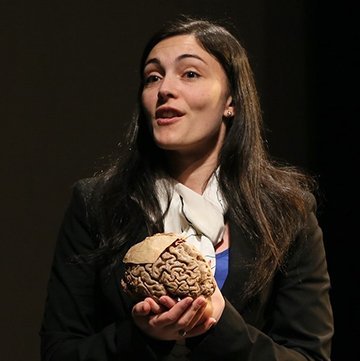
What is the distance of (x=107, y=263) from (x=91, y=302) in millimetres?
81

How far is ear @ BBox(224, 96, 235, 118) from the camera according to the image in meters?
1.78

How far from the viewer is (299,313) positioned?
167cm

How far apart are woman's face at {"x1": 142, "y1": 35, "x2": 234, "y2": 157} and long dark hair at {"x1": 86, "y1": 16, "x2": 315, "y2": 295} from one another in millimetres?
25

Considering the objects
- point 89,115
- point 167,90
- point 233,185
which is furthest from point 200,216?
point 89,115

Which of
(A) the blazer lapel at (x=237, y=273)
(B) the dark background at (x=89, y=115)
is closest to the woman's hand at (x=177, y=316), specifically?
(A) the blazer lapel at (x=237, y=273)

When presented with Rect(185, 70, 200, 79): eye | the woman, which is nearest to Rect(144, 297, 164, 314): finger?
the woman

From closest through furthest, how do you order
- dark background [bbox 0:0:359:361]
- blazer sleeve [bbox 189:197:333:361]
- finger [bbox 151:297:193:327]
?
finger [bbox 151:297:193:327] < blazer sleeve [bbox 189:197:333:361] < dark background [bbox 0:0:359:361]

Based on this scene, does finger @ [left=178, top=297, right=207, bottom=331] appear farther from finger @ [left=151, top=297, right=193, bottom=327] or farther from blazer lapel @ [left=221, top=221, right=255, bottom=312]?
blazer lapel @ [left=221, top=221, right=255, bottom=312]

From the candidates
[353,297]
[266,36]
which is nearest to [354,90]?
[266,36]

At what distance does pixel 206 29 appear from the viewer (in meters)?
1.77

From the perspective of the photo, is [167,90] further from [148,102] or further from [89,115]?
[89,115]

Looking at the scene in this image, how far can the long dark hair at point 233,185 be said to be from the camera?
5.50 feet

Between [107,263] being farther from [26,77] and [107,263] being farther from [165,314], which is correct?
[26,77]

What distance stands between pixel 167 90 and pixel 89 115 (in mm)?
843
